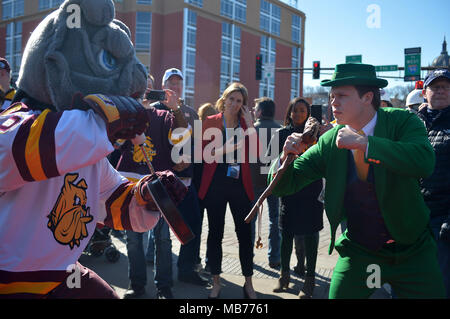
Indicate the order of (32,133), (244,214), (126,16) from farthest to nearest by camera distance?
(126,16)
(244,214)
(32,133)

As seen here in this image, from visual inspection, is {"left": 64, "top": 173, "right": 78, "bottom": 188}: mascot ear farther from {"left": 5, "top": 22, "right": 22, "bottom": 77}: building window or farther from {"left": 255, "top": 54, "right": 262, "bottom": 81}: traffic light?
{"left": 5, "top": 22, "right": 22, "bottom": 77}: building window

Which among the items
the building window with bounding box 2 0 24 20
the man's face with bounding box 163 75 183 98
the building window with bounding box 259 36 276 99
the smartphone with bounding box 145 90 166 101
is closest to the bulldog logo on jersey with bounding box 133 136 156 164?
the smartphone with bounding box 145 90 166 101

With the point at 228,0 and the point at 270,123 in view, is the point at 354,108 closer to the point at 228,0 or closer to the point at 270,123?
the point at 270,123

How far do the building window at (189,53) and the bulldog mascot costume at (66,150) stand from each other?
115ft

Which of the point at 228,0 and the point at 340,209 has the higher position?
the point at 228,0

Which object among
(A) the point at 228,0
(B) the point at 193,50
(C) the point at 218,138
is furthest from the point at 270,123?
(A) the point at 228,0

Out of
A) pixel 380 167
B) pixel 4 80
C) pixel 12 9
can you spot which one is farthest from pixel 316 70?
pixel 12 9

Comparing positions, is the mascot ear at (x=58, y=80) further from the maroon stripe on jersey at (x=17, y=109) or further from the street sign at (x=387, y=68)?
the street sign at (x=387, y=68)

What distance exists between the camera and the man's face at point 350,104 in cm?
258

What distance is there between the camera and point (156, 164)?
424cm

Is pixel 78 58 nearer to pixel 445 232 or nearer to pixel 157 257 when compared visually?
pixel 157 257

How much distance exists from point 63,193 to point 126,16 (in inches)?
1497

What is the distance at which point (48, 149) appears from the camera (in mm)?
1533

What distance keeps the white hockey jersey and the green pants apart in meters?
1.57
